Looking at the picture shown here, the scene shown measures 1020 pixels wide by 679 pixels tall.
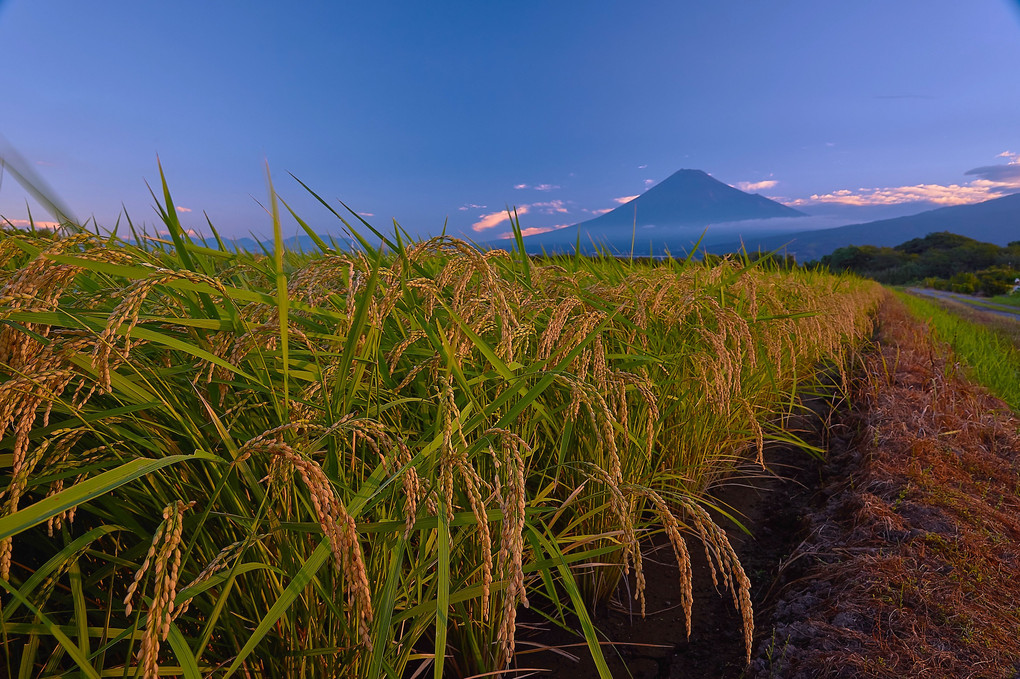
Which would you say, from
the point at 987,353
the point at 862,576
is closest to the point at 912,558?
the point at 862,576

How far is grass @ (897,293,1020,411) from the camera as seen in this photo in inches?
181

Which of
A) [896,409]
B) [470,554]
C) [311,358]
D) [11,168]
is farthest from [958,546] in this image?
[11,168]

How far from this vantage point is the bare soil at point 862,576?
5.41 ft

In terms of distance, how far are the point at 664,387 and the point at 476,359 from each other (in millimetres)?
983

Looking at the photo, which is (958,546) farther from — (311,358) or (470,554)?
(311,358)

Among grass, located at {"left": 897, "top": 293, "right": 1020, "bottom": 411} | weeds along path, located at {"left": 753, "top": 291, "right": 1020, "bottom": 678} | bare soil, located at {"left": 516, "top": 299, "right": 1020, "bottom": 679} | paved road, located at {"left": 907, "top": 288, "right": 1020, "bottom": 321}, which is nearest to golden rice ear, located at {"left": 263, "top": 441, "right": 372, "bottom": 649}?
bare soil, located at {"left": 516, "top": 299, "right": 1020, "bottom": 679}

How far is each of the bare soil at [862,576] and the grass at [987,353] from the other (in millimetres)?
1670

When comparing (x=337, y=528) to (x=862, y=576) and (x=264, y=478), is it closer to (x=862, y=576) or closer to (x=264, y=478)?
(x=264, y=478)

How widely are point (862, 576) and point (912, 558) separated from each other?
0.90 ft

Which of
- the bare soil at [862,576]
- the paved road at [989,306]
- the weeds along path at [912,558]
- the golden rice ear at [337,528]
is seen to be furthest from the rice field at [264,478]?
the paved road at [989,306]

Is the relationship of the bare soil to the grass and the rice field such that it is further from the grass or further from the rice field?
the grass

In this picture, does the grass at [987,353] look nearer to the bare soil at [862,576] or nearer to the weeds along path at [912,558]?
the weeds along path at [912,558]

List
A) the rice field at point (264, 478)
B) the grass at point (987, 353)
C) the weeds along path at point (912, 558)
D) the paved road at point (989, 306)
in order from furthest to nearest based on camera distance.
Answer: the paved road at point (989, 306) < the grass at point (987, 353) < the weeds along path at point (912, 558) < the rice field at point (264, 478)

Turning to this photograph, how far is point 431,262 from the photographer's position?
2936 millimetres
